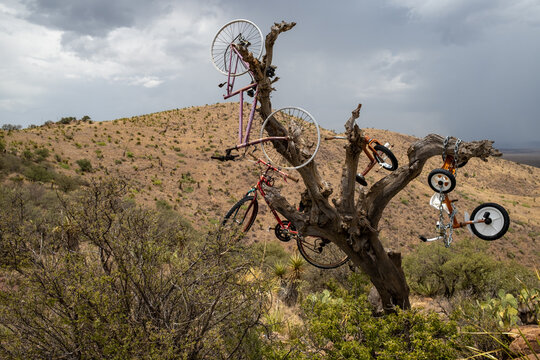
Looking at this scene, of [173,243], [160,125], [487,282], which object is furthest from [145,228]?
[160,125]

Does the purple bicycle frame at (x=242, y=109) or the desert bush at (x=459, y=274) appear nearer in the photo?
the purple bicycle frame at (x=242, y=109)

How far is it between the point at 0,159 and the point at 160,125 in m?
23.7

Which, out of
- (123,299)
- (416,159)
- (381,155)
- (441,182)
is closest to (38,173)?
(123,299)

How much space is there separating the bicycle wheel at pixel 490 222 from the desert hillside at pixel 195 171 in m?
19.2

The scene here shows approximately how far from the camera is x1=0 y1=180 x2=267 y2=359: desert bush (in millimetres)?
4840

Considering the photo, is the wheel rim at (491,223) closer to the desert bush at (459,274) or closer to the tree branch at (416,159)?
the tree branch at (416,159)

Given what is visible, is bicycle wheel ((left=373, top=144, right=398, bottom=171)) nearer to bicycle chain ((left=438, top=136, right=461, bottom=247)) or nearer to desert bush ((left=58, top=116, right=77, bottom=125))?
bicycle chain ((left=438, top=136, right=461, bottom=247))

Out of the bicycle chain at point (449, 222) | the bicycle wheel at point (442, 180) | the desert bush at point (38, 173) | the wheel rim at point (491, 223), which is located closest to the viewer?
the bicycle wheel at point (442, 180)

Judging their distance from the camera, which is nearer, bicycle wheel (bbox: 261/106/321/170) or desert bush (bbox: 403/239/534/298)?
bicycle wheel (bbox: 261/106/321/170)

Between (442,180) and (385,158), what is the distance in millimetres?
1298

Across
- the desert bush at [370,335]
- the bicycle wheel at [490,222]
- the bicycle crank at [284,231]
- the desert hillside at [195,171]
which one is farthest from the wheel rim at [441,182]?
the desert hillside at [195,171]

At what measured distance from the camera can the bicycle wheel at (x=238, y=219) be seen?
566cm

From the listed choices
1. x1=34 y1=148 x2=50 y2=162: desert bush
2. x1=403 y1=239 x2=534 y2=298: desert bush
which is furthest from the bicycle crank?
x1=34 y1=148 x2=50 y2=162: desert bush

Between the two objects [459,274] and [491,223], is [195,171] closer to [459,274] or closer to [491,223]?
[459,274]
